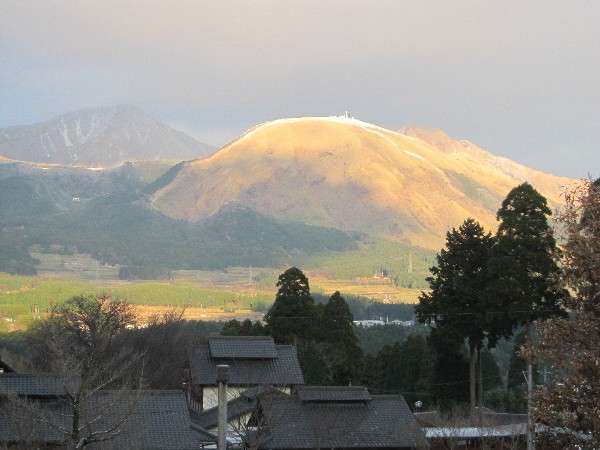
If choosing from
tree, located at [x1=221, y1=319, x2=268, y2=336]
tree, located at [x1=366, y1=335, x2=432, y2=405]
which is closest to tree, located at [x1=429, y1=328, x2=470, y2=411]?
tree, located at [x1=366, y1=335, x2=432, y2=405]

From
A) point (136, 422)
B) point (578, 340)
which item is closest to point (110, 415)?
point (136, 422)

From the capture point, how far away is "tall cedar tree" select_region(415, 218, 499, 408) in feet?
116

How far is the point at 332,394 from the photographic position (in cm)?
3138

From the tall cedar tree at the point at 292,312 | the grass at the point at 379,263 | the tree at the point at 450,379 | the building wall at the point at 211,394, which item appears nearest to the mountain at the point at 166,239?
the grass at the point at 379,263

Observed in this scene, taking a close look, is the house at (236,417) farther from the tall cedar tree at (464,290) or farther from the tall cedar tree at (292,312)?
the tall cedar tree at (292,312)

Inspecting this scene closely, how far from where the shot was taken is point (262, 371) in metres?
38.4

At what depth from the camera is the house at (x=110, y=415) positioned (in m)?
23.1

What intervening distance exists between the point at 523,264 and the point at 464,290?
309 cm

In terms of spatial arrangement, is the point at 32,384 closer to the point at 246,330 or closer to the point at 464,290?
the point at 464,290

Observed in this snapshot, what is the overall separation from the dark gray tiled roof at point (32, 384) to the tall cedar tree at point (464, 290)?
14.2 m

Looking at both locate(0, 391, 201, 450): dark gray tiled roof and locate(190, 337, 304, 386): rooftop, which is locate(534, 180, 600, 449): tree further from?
locate(190, 337, 304, 386): rooftop

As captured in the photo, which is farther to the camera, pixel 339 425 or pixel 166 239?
pixel 166 239

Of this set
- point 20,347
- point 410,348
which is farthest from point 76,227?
point 410,348

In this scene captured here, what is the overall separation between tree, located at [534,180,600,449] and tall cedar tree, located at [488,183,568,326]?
18.3 meters
